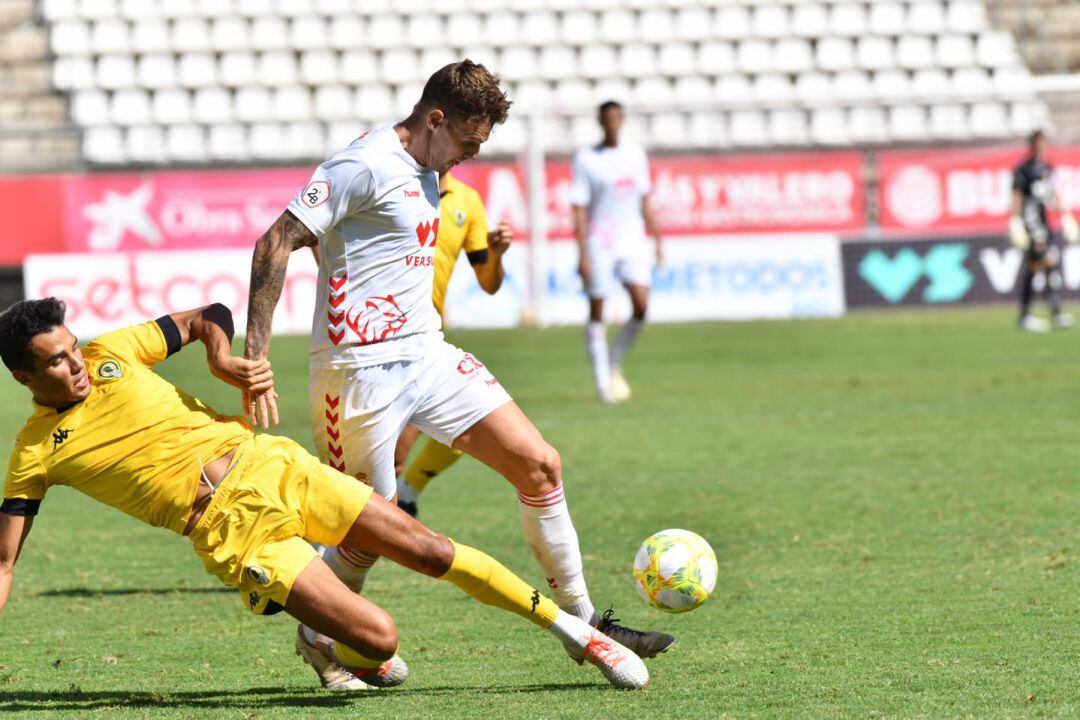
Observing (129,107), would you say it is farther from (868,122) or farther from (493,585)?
(493,585)

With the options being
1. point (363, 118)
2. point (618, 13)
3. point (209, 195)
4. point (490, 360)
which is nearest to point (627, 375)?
point (490, 360)

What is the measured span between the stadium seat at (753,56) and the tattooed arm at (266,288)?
68.1 ft

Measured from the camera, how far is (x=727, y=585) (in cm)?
673

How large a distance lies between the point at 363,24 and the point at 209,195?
17.7 ft

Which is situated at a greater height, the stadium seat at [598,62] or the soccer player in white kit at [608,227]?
the stadium seat at [598,62]

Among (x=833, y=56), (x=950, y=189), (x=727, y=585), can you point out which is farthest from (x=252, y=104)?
(x=727, y=585)

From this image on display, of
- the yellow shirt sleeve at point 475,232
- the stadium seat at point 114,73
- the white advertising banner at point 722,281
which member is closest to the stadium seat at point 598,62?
the white advertising banner at point 722,281

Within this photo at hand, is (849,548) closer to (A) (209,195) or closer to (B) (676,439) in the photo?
(B) (676,439)

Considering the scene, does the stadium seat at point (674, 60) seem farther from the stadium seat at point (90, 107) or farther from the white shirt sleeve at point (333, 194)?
the white shirt sleeve at point (333, 194)

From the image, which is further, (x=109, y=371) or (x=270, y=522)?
(x=109, y=371)

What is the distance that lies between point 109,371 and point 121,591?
2.30 metres

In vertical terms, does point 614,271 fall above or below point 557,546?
above

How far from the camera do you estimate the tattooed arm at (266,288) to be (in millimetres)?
5055

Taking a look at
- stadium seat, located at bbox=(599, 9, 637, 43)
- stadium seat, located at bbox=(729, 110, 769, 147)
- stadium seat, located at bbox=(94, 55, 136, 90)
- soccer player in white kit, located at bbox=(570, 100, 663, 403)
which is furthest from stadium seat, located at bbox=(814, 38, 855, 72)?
soccer player in white kit, located at bbox=(570, 100, 663, 403)
